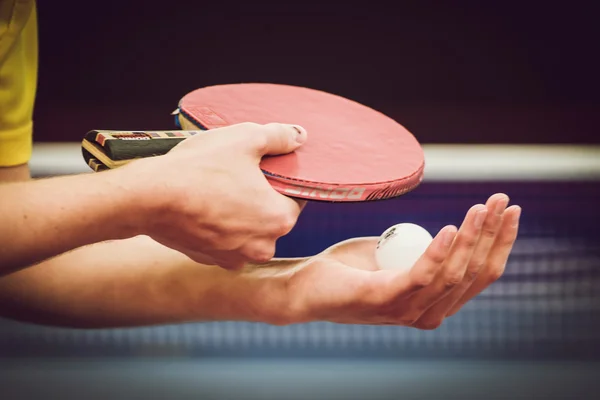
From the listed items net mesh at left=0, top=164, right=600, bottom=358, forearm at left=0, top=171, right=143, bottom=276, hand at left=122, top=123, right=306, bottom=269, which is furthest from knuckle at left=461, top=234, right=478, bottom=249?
net mesh at left=0, top=164, right=600, bottom=358

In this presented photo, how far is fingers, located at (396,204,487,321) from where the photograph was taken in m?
1.18

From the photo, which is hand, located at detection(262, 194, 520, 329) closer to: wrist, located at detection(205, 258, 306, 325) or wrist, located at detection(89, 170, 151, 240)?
wrist, located at detection(205, 258, 306, 325)

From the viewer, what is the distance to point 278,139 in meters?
1.26

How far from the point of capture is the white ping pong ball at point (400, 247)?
143 cm

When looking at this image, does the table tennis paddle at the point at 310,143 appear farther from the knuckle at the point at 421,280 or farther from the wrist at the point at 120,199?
the knuckle at the point at 421,280

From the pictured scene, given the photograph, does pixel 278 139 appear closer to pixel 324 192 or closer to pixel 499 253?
pixel 324 192

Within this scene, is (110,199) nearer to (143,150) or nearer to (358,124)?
(143,150)

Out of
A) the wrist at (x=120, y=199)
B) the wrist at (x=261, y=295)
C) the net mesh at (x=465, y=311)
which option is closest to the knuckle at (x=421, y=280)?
the wrist at (x=261, y=295)

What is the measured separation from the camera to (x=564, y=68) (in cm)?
358

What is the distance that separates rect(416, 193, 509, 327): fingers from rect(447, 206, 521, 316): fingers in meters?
0.02

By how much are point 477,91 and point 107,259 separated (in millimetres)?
2438

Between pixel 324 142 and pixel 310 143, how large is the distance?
36mm

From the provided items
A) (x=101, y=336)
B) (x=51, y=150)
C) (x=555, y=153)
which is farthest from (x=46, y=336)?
(x=555, y=153)

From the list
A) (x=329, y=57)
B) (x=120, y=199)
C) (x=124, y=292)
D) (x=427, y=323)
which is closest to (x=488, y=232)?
(x=427, y=323)
